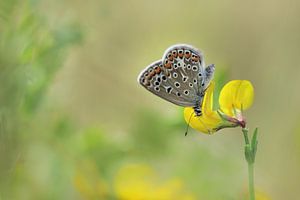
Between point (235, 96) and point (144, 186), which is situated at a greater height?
point (235, 96)

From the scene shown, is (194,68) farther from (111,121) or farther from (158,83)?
(111,121)

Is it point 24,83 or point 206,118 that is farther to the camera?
point 24,83

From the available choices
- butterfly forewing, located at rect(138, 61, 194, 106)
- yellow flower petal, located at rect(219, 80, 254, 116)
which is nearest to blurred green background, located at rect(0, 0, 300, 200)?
butterfly forewing, located at rect(138, 61, 194, 106)

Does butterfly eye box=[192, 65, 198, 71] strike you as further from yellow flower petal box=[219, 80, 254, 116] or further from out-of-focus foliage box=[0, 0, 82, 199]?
out-of-focus foliage box=[0, 0, 82, 199]

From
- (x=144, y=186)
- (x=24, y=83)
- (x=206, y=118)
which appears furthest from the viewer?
(x=144, y=186)

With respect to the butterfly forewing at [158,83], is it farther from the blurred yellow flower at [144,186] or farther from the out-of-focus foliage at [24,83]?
the blurred yellow flower at [144,186]

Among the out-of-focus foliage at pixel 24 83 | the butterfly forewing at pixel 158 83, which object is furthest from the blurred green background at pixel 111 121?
the butterfly forewing at pixel 158 83

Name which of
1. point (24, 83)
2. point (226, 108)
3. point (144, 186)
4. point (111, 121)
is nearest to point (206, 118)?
point (226, 108)

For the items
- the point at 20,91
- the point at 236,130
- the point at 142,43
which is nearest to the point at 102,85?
the point at 142,43
